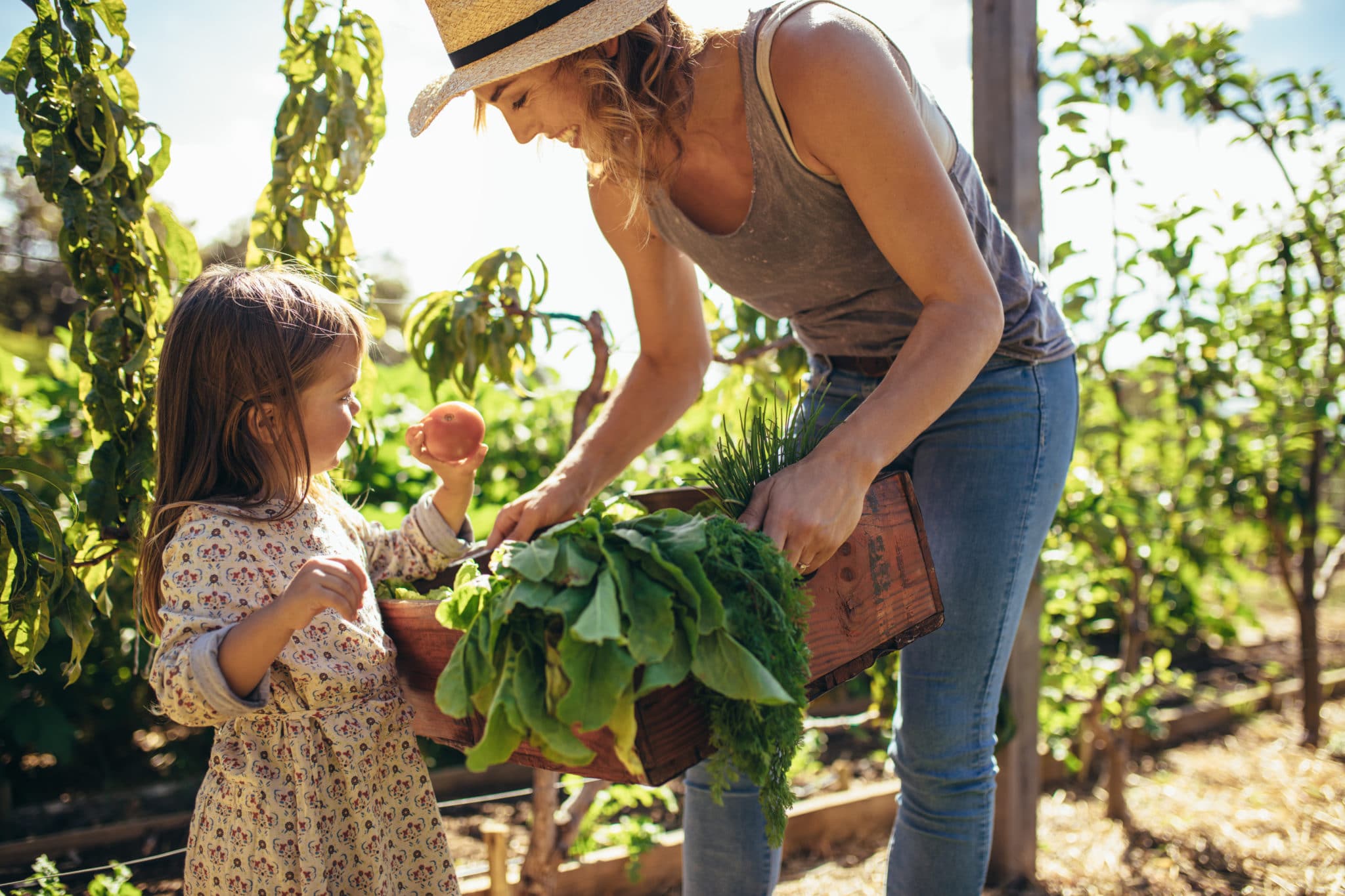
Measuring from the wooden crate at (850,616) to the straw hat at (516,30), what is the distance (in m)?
0.71

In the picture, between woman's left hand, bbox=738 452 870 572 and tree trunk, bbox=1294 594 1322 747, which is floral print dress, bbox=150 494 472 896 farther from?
tree trunk, bbox=1294 594 1322 747

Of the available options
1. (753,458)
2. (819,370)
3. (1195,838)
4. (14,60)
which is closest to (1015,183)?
(819,370)

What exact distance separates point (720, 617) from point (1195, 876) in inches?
90.8

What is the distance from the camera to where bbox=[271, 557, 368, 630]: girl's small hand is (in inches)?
44.4

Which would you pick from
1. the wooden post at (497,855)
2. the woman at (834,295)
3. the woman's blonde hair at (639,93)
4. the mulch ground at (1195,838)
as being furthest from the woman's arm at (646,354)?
the mulch ground at (1195,838)

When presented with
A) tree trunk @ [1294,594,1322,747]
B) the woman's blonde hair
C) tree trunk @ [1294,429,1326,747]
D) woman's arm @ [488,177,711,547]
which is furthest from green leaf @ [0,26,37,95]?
tree trunk @ [1294,594,1322,747]

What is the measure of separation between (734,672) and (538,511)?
0.67 metres

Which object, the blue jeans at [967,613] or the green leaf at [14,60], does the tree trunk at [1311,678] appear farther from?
the green leaf at [14,60]

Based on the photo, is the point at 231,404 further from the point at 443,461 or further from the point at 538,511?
the point at 538,511

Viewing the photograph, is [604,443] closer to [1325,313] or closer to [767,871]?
[767,871]

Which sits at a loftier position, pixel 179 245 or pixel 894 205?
pixel 179 245

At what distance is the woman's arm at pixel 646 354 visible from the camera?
1.68 m

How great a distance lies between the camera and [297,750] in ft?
4.30

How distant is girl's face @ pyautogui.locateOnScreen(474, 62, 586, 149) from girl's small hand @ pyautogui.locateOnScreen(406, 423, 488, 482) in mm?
533
